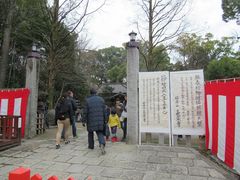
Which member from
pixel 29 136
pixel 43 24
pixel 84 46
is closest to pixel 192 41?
pixel 84 46

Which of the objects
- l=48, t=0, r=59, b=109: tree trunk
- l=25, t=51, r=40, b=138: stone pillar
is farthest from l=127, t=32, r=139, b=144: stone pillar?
l=48, t=0, r=59, b=109: tree trunk

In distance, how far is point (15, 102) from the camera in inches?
308

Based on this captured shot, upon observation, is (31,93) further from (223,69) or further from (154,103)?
(223,69)

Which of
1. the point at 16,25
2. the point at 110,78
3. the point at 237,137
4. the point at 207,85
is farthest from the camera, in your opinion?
the point at 110,78

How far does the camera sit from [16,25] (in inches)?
566

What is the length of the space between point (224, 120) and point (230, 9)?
17.6m

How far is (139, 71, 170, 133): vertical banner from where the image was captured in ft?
20.8

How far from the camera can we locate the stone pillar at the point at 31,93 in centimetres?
779

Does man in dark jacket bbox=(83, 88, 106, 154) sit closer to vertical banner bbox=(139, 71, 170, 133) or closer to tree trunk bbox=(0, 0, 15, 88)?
vertical banner bbox=(139, 71, 170, 133)

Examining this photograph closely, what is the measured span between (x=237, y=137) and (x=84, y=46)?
14.4m

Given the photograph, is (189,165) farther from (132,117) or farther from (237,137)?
(132,117)

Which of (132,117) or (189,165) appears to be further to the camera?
(132,117)

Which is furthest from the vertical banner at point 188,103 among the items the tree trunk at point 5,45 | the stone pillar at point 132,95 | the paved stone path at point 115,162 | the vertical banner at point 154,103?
the tree trunk at point 5,45

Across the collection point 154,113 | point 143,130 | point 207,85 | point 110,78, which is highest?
point 110,78
